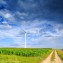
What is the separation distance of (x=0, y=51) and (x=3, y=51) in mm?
1571

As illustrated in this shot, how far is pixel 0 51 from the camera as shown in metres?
59.8

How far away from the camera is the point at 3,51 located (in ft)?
201
